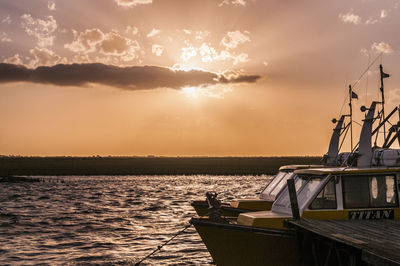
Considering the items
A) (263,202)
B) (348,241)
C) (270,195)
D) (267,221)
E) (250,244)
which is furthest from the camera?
(270,195)

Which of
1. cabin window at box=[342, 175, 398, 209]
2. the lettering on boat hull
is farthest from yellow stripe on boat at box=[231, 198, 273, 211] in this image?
the lettering on boat hull

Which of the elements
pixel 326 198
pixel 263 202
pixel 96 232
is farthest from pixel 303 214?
pixel 96 232

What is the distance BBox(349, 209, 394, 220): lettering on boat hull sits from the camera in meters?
12.6

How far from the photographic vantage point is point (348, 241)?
365 inches

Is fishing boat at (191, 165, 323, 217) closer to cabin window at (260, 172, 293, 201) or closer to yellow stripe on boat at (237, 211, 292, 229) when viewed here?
cabin window at (260, 172, 293, 201)

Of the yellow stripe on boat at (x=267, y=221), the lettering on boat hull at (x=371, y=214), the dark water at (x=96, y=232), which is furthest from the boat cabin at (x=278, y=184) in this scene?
the lettering on boat hull at (x=371, y=214)

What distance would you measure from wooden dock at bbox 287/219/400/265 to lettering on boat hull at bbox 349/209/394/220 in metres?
0.24

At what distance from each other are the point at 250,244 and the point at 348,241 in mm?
3593

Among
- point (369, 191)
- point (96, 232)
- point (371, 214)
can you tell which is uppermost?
point (369, 191)

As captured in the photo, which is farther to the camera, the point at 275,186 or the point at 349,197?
the point at 275,186

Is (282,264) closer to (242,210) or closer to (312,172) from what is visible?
(312,172)

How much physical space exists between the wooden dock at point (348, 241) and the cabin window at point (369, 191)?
→ 586 millimetres

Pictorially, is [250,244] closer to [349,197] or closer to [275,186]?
[349,197]

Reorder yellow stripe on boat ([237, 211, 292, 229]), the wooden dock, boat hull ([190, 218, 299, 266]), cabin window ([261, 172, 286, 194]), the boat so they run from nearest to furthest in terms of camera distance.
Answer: the wooden dock, boat hull ([190, 218, 299, 266]), yellow stripe on boat ([237, 211, 292, 229]), the boat, cabin window ([261, 172, 286, 194])
